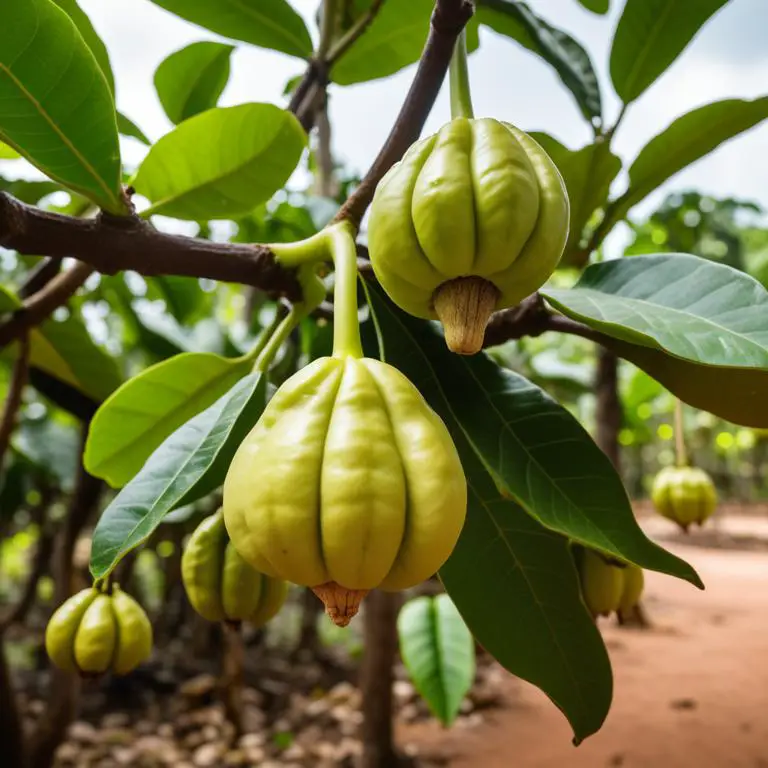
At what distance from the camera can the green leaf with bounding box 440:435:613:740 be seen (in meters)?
0.58

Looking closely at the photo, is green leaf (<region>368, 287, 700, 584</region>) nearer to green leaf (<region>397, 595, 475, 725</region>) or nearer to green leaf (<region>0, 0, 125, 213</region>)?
green leaf (<region>0, 0, 125, 213</region>)

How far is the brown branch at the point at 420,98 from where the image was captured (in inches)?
19.3

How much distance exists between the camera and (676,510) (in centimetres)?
133

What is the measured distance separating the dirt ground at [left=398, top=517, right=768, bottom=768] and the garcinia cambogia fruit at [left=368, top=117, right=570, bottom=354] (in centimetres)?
174

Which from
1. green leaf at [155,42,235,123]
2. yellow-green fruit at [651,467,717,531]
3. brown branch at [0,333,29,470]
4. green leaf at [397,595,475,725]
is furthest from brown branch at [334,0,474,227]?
green leaf at [397,595,475,725]

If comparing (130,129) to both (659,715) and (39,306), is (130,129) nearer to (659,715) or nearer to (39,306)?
(39,306)

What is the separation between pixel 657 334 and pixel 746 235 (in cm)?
884

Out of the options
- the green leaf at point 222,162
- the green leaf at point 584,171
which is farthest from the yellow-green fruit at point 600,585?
the green leaf at point 222,162

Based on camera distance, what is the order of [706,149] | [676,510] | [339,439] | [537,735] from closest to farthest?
[339,439]
[706,149]
[676,510]
[537,735]

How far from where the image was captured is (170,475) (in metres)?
0.47

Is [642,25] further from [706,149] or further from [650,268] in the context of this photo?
[650,268]

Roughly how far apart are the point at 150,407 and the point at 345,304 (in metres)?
0.32

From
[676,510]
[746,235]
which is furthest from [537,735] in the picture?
[746,235]

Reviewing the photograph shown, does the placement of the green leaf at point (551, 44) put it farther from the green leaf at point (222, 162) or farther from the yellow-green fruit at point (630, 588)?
the yellow-green fruit at point (630, 588)
